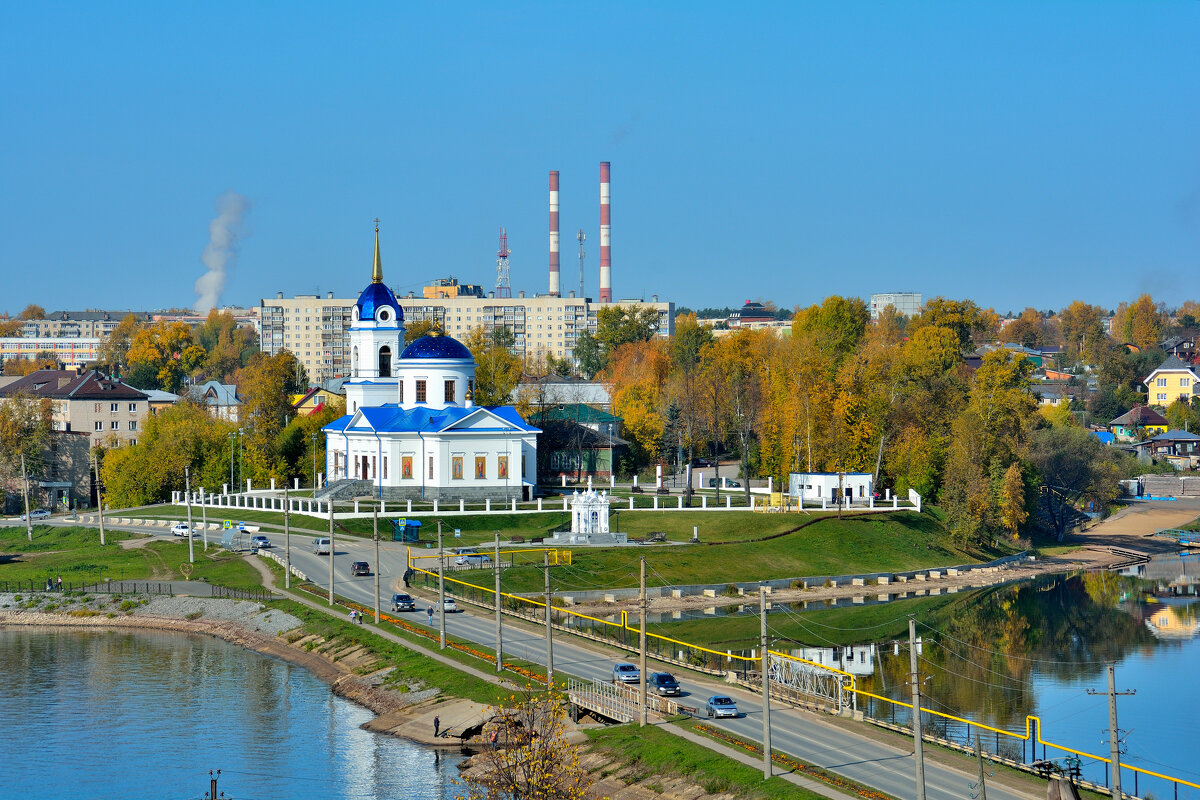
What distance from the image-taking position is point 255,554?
274ft

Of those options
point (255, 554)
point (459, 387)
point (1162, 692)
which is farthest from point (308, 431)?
point (1162, 692)

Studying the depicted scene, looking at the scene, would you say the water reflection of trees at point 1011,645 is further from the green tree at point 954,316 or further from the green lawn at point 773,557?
the green tree at point 954,316

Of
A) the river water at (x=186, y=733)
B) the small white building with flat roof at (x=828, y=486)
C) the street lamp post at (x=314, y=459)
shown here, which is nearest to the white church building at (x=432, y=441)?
the street lamp post at (x=314, y=459)

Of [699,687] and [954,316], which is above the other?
[954,316]

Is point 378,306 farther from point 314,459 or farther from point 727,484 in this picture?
point 727,484

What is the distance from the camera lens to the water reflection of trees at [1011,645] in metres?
58.8

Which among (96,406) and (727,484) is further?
(96,406)

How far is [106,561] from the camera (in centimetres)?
8512

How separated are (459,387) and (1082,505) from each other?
2266 inches

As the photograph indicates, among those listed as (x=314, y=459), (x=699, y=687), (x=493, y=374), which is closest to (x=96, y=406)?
(x=314, y=459)

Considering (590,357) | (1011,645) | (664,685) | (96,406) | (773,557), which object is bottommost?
(1011,645)

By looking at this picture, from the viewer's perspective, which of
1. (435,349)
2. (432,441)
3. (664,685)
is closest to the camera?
(664,685)

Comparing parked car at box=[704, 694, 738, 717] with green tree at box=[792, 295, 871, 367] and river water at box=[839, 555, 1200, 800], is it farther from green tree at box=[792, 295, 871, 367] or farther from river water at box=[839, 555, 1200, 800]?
green tree at box=[792, 295, 871, 367]

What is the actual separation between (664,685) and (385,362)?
199 ft
